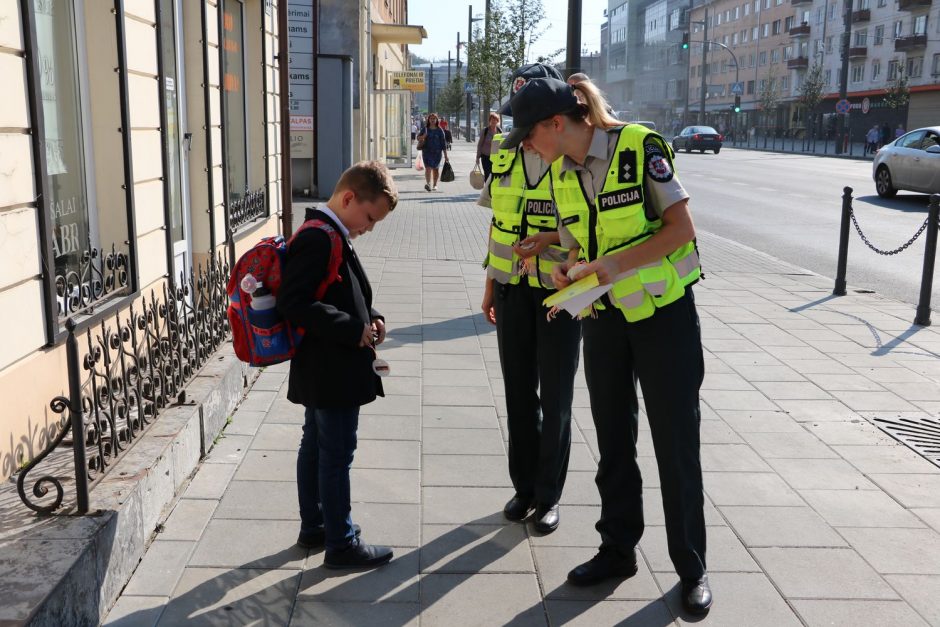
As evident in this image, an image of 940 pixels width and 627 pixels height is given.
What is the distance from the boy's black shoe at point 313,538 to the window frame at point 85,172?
137 centimetres

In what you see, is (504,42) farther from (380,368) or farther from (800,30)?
(800,30)

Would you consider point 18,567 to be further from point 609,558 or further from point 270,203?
point 270,203

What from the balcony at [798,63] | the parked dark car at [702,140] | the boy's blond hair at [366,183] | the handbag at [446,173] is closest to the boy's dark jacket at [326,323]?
the boy's blond hair at [366,183]

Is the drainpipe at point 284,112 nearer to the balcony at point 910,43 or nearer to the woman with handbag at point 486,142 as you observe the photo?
the woman with handbag at point 486,142

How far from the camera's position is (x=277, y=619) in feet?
10.9

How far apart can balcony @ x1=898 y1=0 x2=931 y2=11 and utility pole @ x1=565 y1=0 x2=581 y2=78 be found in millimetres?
60063

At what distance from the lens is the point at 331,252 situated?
339cm

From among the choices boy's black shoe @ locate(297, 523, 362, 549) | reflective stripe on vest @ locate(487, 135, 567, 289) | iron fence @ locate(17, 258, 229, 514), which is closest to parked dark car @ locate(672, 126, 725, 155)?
iron fence @ locate(17, 258, 229, 514)

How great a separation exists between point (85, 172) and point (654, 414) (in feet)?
11.5

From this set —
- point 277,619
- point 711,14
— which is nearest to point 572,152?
point 277,619

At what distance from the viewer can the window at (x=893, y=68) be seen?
64.1 metres

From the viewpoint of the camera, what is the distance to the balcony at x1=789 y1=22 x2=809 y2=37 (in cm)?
7775

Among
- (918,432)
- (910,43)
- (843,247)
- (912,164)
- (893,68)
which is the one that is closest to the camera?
(918,432)

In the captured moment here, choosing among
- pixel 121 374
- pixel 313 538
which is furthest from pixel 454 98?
pixel 313 538
